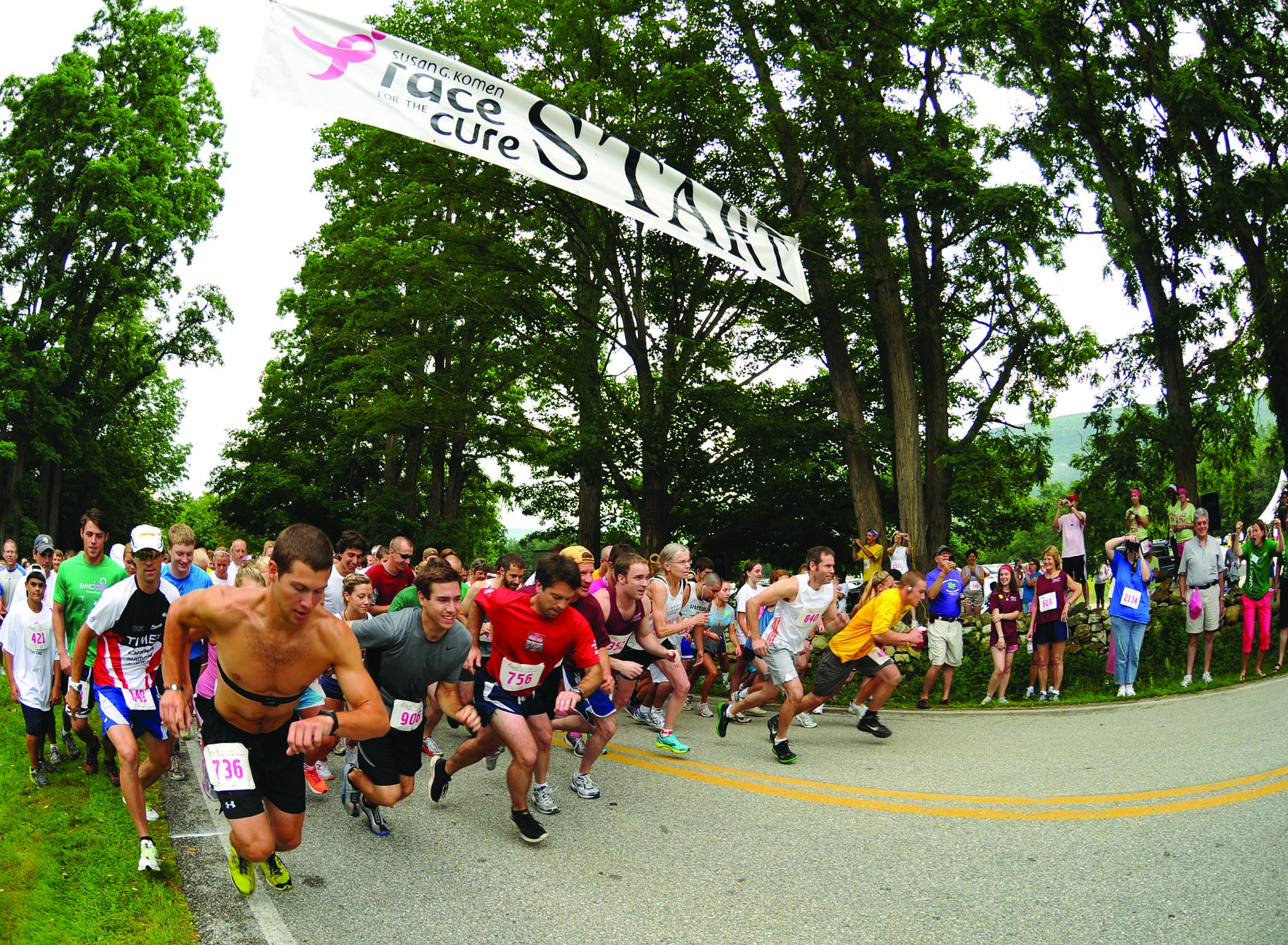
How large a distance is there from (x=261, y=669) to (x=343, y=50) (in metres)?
5.68

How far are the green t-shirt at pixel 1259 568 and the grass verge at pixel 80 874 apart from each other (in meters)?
12.0

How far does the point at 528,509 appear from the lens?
2922 centimetres

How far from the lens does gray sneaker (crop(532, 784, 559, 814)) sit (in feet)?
20.5

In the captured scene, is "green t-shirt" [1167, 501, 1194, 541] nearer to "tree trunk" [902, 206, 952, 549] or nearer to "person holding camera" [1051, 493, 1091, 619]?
"person holding camera" [1051, 493, 1091, 619]

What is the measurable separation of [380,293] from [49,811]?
18.6m

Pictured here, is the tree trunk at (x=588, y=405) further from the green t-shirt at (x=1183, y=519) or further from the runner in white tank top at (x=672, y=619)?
the green t-shirt at (x=1183, y=519)

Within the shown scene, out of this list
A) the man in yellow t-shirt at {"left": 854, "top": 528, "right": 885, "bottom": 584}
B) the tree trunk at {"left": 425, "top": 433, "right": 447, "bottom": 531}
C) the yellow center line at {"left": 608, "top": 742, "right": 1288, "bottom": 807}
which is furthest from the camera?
the tree trunk at {"left": 425, "top": 433, "right": 447, "bottom": 531}

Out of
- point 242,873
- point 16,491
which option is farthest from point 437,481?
point 242,873

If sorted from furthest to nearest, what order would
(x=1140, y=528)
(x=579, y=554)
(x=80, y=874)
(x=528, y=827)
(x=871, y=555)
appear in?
(x=871, y=555) → (x=1140, y=528) → (x=579, y=554) → (x=528, y=827) → (x=80, y=874)

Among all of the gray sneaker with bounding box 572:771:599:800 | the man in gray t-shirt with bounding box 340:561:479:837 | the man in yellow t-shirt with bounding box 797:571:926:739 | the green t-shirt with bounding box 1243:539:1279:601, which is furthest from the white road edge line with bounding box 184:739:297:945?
the green t-shirt with bounding box 1243:539:1279:601

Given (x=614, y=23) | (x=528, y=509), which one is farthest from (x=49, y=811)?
(x=528, y=509)

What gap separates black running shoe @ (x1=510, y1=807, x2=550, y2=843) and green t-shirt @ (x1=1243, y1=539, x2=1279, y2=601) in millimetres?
10019

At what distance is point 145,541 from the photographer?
5.75 metres

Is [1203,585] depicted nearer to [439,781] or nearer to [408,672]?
[439,781]
